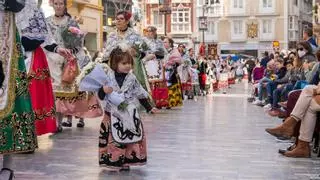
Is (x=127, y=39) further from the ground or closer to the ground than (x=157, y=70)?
further from the ground

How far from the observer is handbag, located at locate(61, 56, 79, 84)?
356 inches

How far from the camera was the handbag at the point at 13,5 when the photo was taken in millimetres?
5121

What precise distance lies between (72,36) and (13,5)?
3.89m

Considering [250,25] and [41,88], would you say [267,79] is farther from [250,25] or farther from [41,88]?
[250,25]

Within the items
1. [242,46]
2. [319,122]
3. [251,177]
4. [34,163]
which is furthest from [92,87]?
[242,46]

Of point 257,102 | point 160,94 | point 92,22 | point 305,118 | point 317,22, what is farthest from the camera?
point 317,22

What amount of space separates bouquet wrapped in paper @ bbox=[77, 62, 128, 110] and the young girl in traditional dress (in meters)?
0.03

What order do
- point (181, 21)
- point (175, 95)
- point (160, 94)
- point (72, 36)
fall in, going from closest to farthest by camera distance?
point (72, 36) < point (160, 94) < point (175, 95) < point (181, 21)

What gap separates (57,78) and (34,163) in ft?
8.66

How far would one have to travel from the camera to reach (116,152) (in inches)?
245

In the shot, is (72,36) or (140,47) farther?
(140,47)

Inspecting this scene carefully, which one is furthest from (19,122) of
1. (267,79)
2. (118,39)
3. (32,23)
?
(267,79)

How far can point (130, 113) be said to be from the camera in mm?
6316

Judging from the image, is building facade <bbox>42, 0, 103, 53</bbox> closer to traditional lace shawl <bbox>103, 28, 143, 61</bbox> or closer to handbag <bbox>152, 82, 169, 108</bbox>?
handbag <bbox>152, 82, 169, 108</bbox>
